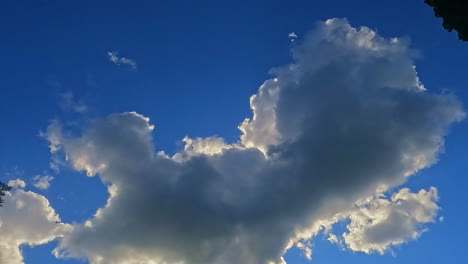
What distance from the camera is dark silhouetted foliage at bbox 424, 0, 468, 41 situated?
68.5ft

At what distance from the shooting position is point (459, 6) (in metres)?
20.8

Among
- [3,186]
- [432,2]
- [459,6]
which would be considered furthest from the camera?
[3,186]

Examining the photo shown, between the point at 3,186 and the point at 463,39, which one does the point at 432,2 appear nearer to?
the point at 463,39

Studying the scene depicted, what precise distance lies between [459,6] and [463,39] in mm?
2642

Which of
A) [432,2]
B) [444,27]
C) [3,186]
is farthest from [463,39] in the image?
[3,186]

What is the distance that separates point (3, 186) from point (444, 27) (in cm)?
5530

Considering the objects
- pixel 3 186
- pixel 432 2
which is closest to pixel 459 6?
pixel 432 2

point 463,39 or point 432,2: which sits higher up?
point 432,2

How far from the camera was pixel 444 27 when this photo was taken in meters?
22.7

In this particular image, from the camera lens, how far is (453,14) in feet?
70.6

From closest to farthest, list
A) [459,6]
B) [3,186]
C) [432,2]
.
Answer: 1. [459,6]
2. [432,2]
3. [3,186]

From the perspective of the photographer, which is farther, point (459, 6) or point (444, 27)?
point (444, 27)

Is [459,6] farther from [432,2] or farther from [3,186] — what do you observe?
[3,186]

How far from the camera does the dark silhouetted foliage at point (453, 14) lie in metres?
20.9
